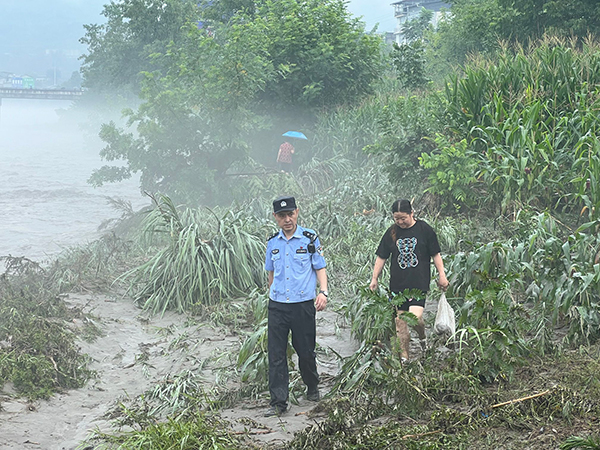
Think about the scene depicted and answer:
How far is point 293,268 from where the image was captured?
226 inches

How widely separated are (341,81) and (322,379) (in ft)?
55.0

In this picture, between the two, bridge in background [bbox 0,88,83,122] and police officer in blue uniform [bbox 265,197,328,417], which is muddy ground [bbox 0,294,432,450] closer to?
police officer in blue uniform [bbox 265,197,328,417]

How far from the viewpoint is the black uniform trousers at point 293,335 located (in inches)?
225

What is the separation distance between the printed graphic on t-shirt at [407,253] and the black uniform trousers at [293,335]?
921mm

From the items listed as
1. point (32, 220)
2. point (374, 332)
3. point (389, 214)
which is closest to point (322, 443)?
point (374, 332)

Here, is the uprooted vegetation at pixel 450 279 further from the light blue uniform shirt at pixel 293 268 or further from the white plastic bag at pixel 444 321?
the light blue uniform shirt at pixel 293 268

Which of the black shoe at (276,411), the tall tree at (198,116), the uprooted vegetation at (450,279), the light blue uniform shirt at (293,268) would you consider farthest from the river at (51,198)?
the black shoe at (276,411)

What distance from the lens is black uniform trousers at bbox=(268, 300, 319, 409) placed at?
5.71 meters

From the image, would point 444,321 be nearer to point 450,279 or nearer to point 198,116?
point 450,279

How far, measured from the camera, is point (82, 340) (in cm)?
827

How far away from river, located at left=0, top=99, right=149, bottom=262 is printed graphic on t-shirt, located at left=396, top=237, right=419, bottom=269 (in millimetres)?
9998

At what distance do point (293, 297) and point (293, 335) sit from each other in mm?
314

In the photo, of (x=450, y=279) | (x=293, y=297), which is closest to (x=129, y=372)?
(x=293, y=297)

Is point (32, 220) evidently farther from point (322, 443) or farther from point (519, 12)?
Result: point (322, 443)
